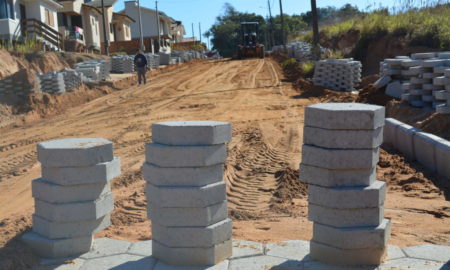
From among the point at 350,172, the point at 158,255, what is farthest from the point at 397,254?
the point at 158,255

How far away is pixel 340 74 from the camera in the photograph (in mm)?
19172

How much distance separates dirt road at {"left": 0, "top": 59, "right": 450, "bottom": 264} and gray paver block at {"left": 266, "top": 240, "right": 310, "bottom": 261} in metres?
0.38

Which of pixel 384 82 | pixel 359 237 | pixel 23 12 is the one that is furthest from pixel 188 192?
pixel 23 12

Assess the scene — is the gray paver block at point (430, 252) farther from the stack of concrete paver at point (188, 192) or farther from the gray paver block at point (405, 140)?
the gray paver block at point (405, 140)

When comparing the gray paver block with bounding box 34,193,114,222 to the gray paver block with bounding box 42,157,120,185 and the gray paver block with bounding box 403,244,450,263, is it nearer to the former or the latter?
the gray paver block with bounding box 42,157,120,185

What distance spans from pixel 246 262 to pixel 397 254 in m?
1.47

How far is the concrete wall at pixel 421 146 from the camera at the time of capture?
7875mm

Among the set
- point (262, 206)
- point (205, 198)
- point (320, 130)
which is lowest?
point (262, 206)

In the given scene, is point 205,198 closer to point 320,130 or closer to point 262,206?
point 320,130

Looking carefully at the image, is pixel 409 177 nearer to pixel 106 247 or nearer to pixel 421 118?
pixel 421 118

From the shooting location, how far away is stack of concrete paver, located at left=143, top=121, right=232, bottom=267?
479cm

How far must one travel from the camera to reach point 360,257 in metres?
4.83

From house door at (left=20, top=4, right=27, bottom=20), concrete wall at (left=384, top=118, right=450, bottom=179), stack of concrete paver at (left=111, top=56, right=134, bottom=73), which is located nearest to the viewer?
concrete wall at (left=384, top=118, right=450, bottom=179)

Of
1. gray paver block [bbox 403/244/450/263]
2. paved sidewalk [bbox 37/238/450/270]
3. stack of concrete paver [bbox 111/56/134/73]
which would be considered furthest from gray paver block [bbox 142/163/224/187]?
stack of concrete paver [bbox 111/56/134/73]
